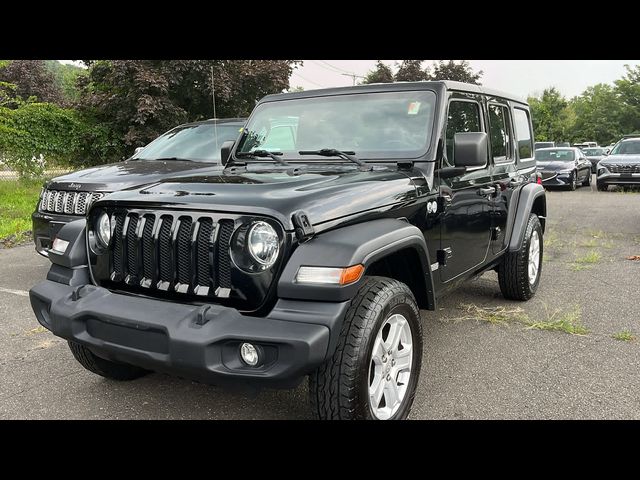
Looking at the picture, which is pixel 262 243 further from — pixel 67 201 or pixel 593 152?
pixel 593 152

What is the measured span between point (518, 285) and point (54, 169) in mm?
12571

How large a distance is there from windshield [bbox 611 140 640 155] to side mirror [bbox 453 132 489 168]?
51.3 ft

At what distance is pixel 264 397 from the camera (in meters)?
3.41

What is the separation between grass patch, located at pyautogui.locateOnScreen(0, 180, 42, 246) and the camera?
29.0ft

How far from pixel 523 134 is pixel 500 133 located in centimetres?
78

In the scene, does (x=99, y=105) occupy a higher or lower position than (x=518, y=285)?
higher

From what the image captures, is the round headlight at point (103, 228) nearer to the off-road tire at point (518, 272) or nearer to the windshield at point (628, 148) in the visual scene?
the off-road tire at point (518, 272)

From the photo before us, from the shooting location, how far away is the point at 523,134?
18.0ft

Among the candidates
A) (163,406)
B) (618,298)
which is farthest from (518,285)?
(163,406)

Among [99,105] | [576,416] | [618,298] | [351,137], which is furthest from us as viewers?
[99,105]

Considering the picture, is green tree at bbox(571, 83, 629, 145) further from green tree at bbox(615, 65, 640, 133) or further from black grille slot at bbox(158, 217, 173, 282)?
black grille slot at bbox(158, 217, 173, 282)

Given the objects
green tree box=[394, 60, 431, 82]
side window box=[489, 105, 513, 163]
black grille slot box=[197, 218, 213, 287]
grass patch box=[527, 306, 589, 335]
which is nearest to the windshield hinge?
black grille slot box=[197, 218, 213, 287]

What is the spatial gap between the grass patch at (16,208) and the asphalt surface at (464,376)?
3.41 meters
